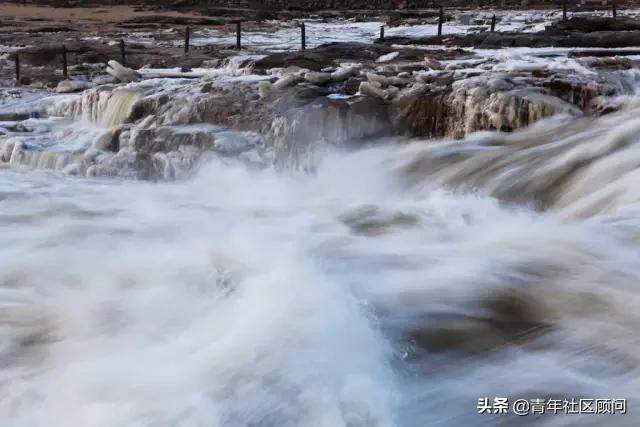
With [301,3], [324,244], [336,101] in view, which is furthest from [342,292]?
[301,3]

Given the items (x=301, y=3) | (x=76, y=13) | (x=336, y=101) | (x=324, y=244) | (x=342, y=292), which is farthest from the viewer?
(x=301, y=3)

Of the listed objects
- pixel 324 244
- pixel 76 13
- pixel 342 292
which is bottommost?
pixel 324 244

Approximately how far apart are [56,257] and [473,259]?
3640 mm

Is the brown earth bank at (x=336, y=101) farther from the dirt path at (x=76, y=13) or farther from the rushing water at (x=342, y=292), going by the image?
the dirt path at (x=76, y=13)

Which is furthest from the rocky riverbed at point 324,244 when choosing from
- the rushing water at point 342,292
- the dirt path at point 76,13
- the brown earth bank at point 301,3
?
the brown earth bank at point 301,3

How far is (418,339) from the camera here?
4.54 meters

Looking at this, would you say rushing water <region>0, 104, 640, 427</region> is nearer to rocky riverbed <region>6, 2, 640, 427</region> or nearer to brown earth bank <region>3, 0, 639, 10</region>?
rocky riverbed <region>6, 2, 640, 427</region>

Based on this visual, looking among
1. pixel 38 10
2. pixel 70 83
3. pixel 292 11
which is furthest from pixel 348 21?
pixel 70 83

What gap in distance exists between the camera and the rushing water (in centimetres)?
387

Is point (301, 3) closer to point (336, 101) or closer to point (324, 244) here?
point (336, 101)

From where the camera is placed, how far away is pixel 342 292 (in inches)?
205

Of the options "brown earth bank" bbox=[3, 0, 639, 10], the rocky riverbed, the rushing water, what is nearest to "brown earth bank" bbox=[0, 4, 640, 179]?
the rocky riverbed

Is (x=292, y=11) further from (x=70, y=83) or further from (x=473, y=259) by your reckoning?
(x=473, y=259)

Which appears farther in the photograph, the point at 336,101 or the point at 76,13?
the point at 76,13
